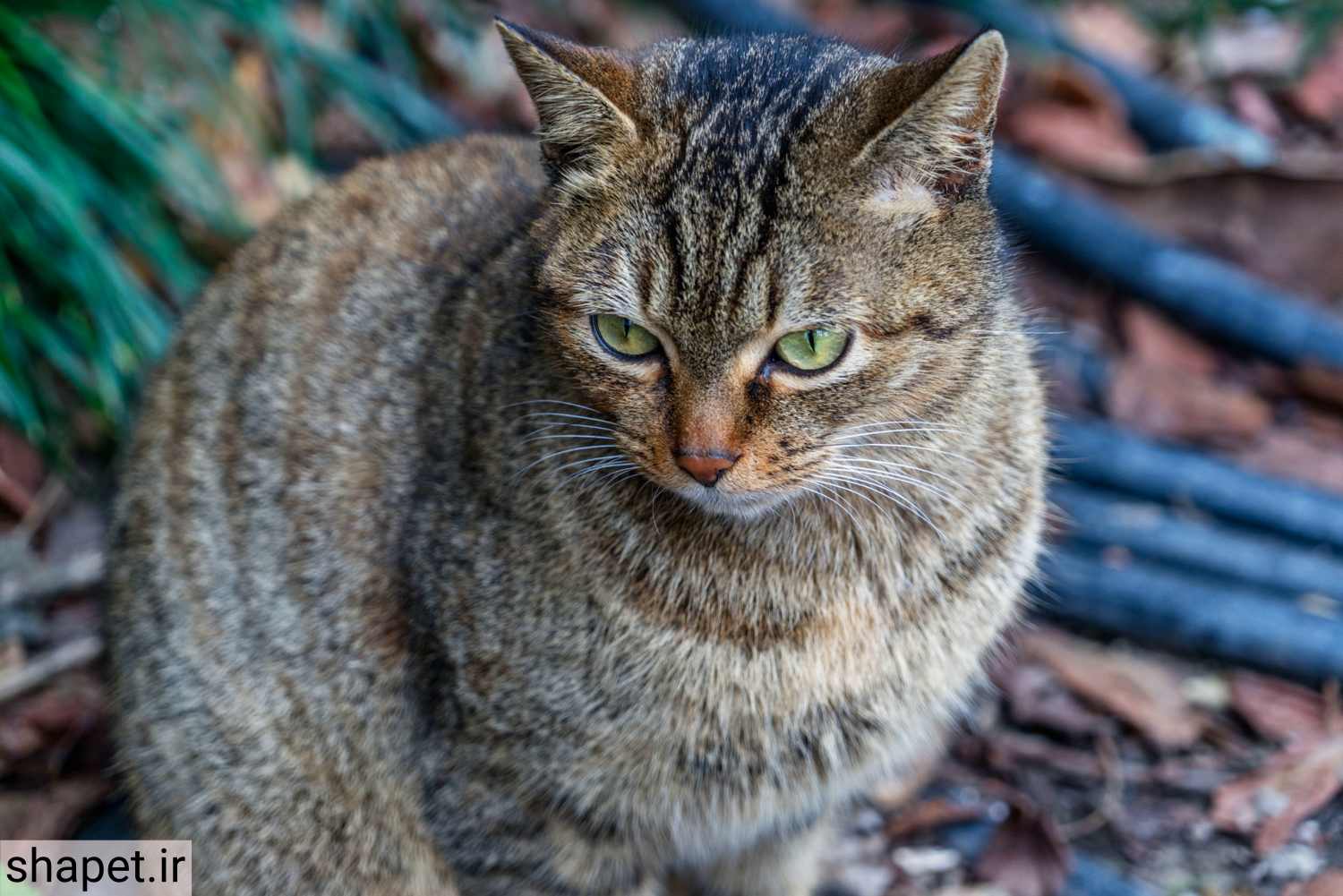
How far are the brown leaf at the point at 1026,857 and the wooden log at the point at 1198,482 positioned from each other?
1041 millimetres

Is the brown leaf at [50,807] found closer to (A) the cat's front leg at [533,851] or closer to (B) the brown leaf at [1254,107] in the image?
(A) the cat's front leg at [533,851]

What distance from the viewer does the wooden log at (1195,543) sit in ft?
12.7

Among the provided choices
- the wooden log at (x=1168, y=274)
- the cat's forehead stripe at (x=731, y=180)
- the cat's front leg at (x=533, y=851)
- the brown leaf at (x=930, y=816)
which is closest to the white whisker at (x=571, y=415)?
the cat's forehead stripe at (x=731, y=180)

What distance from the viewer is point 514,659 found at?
267 cm

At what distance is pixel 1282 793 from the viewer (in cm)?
345

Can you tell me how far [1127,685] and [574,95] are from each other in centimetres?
236

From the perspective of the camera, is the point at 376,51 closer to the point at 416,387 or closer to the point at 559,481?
A: the point at 416,387

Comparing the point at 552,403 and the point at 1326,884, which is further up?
the point at 552,403

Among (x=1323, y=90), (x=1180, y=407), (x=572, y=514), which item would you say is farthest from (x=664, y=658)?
(x=1323, y=90)

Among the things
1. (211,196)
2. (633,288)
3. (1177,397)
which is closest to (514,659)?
(633,288)

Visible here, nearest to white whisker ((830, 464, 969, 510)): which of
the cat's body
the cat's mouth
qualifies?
the cat's body

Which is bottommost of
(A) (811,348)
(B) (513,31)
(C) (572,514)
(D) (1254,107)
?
(D) (1254,107)

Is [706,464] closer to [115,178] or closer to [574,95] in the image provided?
[574,95]

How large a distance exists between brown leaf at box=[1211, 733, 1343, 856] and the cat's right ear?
2.26 meters
